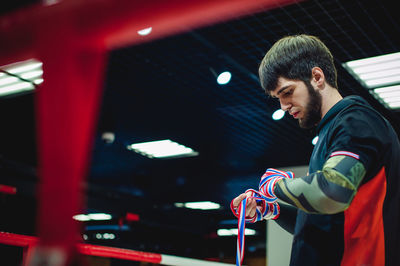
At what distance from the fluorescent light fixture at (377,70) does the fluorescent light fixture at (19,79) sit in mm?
3243

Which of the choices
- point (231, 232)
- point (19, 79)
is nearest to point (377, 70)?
point (19, 79)

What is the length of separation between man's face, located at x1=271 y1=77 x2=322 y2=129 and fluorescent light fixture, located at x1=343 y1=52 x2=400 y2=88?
9.86ft

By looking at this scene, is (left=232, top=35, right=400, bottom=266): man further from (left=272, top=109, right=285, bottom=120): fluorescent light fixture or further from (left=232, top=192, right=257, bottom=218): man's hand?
(left=272, top=109, right=285, bottom=120): fluorescent light fixture

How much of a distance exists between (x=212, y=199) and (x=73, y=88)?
1073 centimetres

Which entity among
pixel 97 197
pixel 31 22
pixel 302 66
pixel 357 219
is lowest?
pixel 357 219

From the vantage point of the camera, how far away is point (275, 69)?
158 centimetres

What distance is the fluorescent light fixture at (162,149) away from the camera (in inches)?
285

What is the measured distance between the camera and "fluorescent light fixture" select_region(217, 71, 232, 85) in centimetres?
474

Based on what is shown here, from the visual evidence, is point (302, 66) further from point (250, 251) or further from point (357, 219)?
point (250, 251)

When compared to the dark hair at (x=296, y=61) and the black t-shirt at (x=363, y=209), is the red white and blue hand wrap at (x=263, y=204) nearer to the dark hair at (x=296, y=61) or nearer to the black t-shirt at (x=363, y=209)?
the black t-shirt at (x=363, y=209)

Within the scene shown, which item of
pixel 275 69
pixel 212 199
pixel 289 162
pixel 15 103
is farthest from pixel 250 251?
pixel 275 69

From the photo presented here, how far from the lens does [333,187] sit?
3.84ft

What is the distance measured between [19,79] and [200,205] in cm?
823

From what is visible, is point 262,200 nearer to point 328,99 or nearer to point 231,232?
point 328,99
